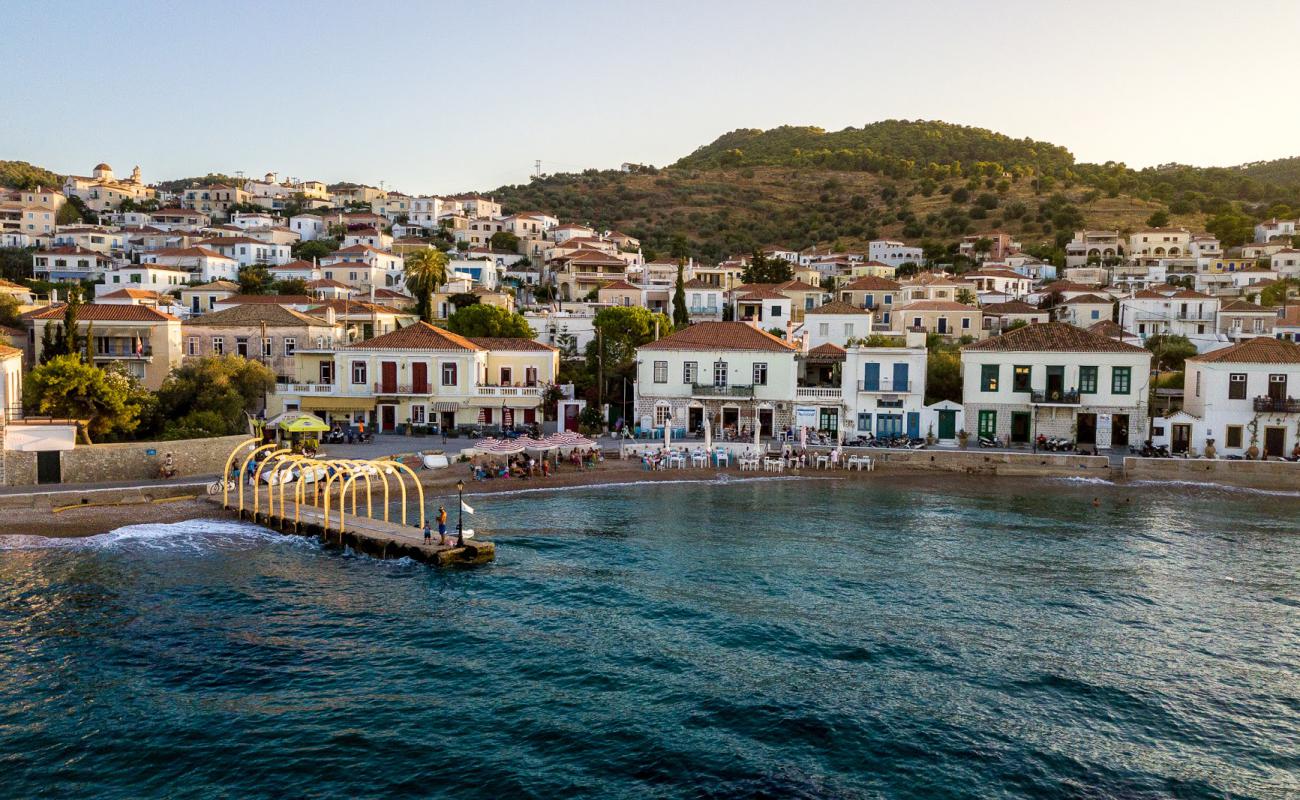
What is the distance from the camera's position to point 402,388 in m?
44.0

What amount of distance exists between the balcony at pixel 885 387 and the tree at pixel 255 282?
4788cm

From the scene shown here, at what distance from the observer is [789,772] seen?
1389 cm

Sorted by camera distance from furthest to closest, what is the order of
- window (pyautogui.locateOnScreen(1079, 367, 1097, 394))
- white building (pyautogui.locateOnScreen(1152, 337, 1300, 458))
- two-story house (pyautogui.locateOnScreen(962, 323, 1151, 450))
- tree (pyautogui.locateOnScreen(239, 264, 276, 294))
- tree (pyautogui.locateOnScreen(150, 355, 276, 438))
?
1. tree (pyautogui.locateOnScreen(239, 264, 276, 294))
2. window (pyautogui.locateOnScreen(1079, 367, 1097, 394))
3. two-story house (pyautogui.locateOnScreen(962, 323, 1151, 450))
4. white building (pyautogui.locateOnScreen(1152, 337, 1300, 458))
5. tree (pyautogui.locateOnScreen(150, 355, 276, 438))

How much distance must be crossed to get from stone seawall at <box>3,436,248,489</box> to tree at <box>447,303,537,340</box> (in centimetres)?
1942

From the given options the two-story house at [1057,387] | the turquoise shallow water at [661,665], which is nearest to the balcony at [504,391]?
the turquoise shallow water at [661,665]

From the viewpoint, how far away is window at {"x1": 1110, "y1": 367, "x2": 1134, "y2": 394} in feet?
137

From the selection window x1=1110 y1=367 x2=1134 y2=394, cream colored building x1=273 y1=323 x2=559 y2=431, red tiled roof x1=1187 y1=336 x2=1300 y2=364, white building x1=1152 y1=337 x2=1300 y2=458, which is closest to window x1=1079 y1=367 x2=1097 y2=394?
window x1=1110 y1=367 x2=1134 y2=394

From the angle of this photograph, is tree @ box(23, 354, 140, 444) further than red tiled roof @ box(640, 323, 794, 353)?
No

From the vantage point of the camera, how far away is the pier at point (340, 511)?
25.3 m

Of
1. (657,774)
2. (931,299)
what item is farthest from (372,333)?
(657,774)

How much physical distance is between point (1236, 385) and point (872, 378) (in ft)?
53.3

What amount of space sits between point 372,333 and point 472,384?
14258 millimetres

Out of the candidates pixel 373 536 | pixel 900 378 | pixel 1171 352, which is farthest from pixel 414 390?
pixel 1171 352

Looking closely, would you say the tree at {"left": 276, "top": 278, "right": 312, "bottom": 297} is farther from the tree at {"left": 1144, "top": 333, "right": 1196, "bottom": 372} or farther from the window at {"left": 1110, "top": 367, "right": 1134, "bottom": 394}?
the tree at {"left": 1144, "top": 333, "right": 1196, "bottom": 372}
